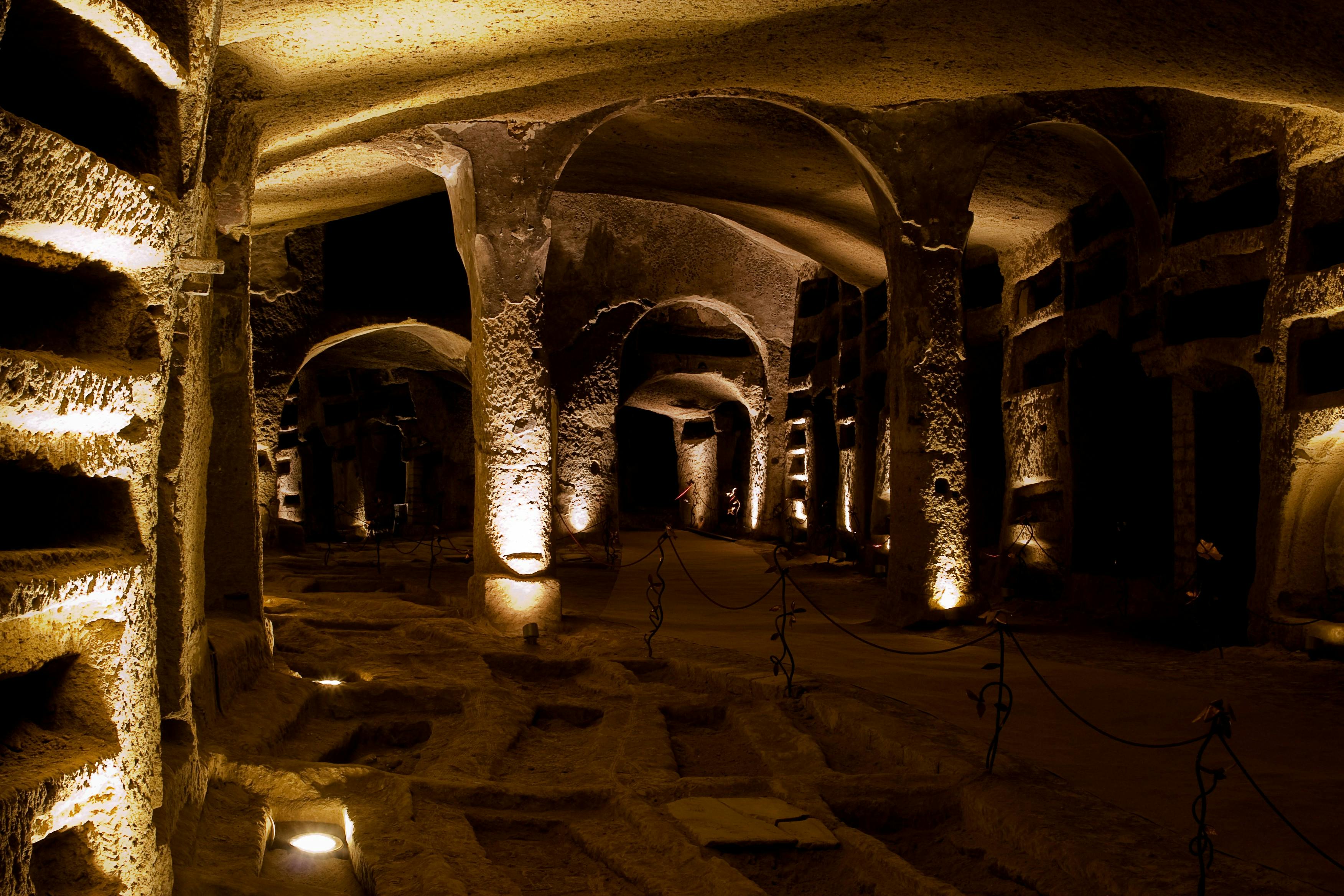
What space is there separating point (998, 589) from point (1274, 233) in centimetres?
454

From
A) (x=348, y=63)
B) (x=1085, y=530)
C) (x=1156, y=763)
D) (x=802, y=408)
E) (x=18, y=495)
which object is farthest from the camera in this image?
(x=802, y=408)

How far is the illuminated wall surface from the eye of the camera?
2203 millimetres

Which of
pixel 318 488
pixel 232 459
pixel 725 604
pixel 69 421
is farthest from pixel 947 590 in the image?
pixel 318 488

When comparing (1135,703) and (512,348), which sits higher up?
(512,348)

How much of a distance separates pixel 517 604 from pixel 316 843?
12.9ft

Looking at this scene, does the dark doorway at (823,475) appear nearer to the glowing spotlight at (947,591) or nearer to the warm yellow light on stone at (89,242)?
the glowing spotlight at (947,591)

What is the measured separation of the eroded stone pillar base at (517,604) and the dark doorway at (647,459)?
17611 mm

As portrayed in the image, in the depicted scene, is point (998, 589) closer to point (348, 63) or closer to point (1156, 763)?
point (1156, 763)

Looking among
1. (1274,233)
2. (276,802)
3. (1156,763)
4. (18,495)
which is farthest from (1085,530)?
(18,495)

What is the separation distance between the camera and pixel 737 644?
24.5ft

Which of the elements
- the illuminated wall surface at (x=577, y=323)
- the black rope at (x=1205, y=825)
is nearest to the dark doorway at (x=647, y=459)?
the illuminated wall surface at (x=577, y=323)

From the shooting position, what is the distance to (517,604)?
7.65 m

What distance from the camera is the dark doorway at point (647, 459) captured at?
2586 centimetres

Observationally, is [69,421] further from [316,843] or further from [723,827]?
[723,827]
